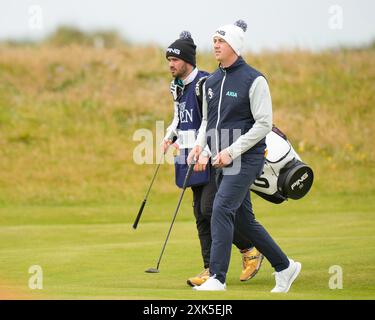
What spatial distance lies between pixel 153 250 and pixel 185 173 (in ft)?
10.3

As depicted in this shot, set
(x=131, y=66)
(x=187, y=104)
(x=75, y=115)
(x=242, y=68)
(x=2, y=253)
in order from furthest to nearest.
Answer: (x=131, y=66) < (x=75, y=115) < (x=2, y=253) < (x=187, y=104) < (x=242, y=68)

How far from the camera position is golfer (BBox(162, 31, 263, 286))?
32.4ft

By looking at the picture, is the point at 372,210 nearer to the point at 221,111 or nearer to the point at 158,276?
the point at 158,276

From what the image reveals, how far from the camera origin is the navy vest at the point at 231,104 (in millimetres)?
8898

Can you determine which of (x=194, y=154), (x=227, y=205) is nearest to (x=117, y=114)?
(x=194, y=154)

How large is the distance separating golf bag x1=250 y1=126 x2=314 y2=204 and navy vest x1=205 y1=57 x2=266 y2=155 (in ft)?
3.32

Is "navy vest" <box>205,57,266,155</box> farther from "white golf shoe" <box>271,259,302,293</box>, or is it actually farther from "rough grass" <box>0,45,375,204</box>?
"rough grass" <box>0,45,375,204</box>

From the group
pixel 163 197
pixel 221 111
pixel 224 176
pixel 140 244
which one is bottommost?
pixel 163 197

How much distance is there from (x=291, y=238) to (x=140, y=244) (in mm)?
2269

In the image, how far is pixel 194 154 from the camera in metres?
9.43

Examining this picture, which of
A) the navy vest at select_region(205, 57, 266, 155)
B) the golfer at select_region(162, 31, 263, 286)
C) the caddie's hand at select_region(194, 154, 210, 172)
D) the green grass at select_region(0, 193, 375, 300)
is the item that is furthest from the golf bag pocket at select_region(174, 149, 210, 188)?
the green grass at select_region(0, 193, 375, 300)

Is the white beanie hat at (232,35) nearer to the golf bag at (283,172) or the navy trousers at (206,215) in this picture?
the golf bag at (283,172)

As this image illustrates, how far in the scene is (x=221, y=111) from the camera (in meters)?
9.02

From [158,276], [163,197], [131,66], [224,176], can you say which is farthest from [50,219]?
[131,66]
